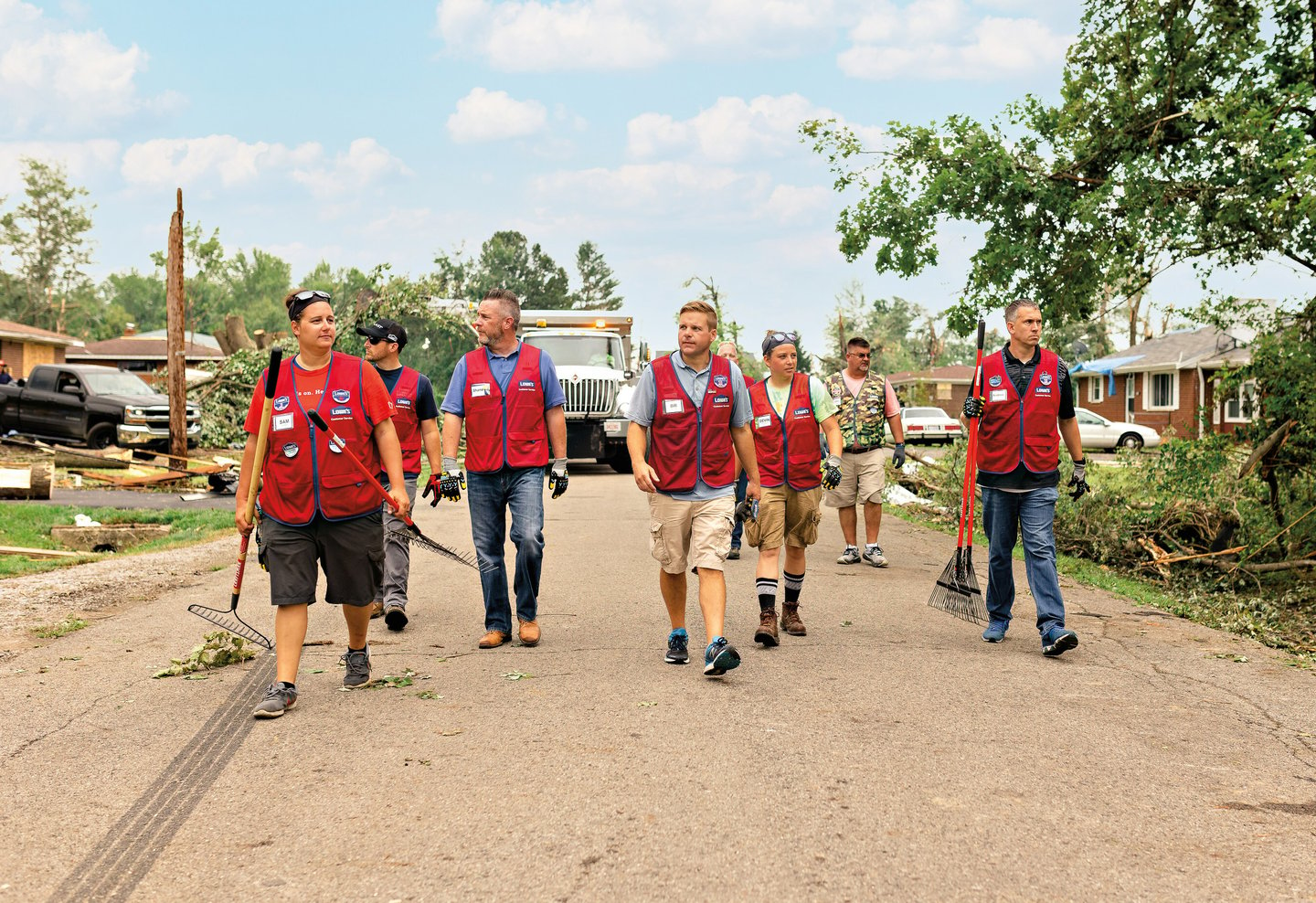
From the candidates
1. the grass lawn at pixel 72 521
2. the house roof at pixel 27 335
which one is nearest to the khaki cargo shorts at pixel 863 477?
the grass lawn at pixel 72 521

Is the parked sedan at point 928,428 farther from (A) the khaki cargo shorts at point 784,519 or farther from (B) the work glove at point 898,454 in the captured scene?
(A) the khaki cargo shorts at point 784,519

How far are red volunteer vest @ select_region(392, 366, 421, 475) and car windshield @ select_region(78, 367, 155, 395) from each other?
19641mm

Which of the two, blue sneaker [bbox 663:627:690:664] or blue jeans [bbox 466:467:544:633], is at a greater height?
blue jeans [bbox 466:467:544:633]

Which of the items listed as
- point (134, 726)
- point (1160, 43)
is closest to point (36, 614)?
point (134, 726)

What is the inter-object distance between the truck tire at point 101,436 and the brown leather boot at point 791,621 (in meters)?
20.8

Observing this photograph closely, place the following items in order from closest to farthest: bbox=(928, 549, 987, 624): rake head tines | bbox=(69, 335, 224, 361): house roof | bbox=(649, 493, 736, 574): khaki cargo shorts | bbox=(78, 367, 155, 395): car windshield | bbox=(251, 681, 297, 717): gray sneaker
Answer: bbox=(251, 681, 297, 717): gray sneaker, bbox=(649, 493, 736, 574): khaki cargo shorts, bbox=(928, 549, 987, 624): rake head tines, bbox=(78, 367, 155, 395): car windshield, bbox=(69, 335, 224, 361): house roof

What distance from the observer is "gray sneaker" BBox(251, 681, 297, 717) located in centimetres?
566

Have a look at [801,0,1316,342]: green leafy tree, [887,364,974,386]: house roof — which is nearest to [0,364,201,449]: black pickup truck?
[801,0,1316,342]: green leafy tree

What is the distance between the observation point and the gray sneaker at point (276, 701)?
5.66 meters

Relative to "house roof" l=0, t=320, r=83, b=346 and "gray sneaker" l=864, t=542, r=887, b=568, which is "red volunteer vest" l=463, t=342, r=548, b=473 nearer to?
"gray sneaker" l=864, t=542, r=887, b=568

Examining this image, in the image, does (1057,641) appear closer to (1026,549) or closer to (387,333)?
(1026,549)

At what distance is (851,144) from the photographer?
15.0 m

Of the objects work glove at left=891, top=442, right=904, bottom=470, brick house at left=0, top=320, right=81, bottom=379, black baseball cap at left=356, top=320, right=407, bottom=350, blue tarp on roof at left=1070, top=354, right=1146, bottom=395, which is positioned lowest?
work glove at left=891, top=442, right=904, bottom=470

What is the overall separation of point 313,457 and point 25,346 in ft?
166
